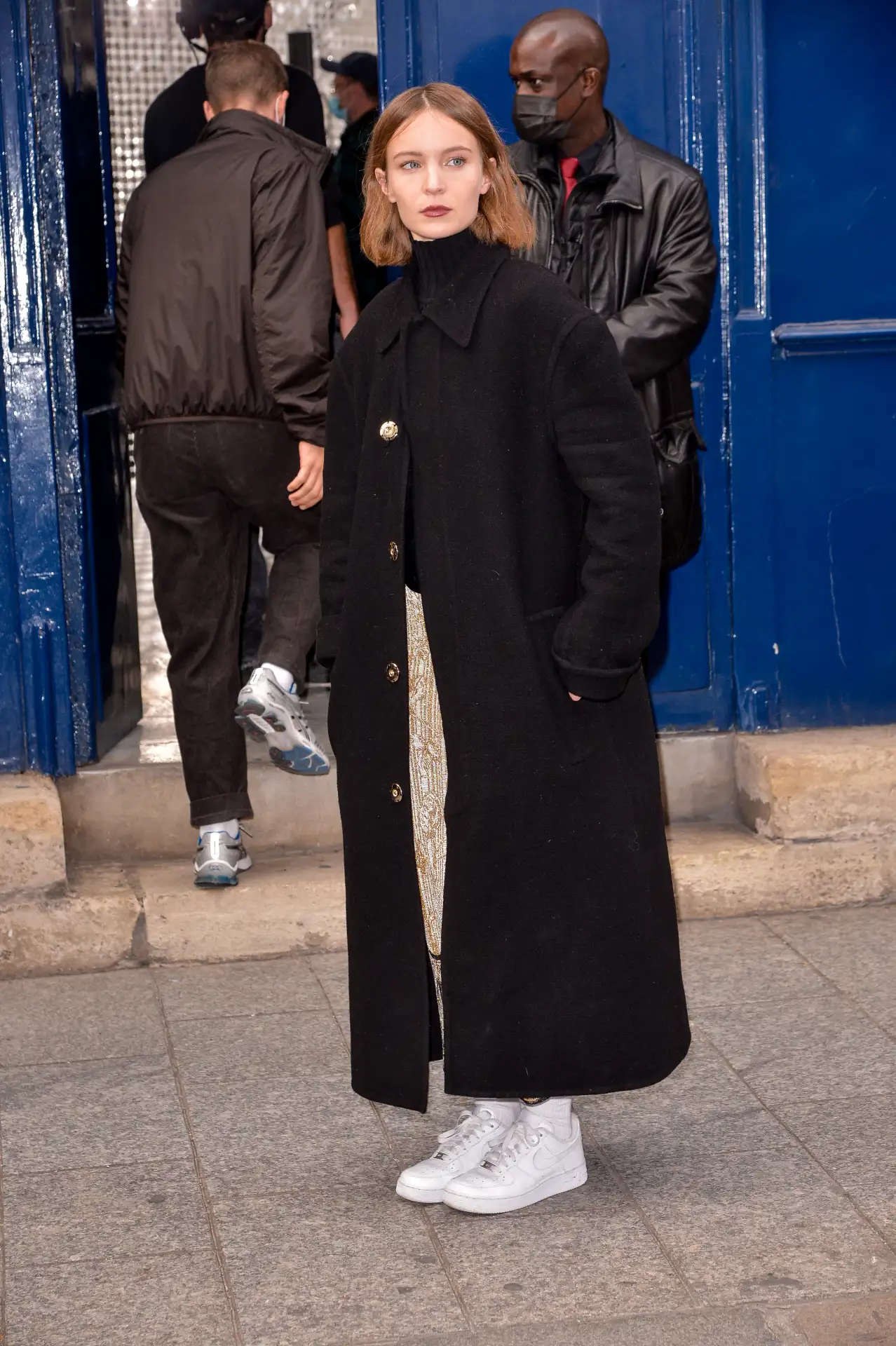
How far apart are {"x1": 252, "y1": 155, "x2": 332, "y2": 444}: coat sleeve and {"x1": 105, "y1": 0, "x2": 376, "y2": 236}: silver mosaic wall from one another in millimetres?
6133

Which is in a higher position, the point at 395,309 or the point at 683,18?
the point at 683,18

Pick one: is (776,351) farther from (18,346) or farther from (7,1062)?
(7,1062)

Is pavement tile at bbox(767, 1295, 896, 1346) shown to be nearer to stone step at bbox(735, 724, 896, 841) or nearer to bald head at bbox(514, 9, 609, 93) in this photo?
stone step at bbox(735, 724, 896, 841)

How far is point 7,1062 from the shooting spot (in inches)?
170

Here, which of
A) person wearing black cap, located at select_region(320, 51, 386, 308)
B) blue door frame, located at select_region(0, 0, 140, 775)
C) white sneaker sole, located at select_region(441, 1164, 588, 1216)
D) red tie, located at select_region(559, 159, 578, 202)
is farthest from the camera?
person wearing black cap, located at select_region(320, 51, 386, 308)

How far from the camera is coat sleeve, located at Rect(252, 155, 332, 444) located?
4840 mm

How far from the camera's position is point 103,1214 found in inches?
139

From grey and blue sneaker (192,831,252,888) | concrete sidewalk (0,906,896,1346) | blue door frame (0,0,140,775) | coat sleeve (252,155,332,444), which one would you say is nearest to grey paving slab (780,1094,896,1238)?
concrete sidewalk (0,906,896,1346)

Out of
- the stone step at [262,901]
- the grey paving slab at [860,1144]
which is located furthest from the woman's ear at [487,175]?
the stone step at [262,901]

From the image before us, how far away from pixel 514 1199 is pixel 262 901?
1729 millimetres

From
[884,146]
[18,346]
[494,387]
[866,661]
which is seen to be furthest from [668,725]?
[494,387]

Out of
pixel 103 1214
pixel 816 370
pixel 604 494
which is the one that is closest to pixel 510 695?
pixel 604 494

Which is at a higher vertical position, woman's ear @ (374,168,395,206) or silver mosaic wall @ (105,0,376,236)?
silver mosaic wall @ (105,0,376,236)

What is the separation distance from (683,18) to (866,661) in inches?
74.9
